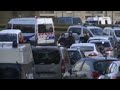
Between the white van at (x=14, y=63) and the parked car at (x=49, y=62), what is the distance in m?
5.43

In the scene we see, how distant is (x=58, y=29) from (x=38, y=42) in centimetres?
1719

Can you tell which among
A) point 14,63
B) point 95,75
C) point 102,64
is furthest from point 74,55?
point 14,63

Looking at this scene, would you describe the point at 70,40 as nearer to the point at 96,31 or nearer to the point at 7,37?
the point at 96,31

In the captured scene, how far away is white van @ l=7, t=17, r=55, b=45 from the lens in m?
43.6

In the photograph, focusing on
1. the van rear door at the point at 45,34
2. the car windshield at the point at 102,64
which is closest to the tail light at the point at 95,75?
the car windshield at the point at 102,64

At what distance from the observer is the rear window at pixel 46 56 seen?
2328 cm

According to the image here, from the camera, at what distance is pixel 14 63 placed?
16.9 m

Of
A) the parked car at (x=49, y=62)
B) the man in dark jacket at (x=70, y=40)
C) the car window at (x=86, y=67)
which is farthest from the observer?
the man in dark jacket at (x=70, y=40)

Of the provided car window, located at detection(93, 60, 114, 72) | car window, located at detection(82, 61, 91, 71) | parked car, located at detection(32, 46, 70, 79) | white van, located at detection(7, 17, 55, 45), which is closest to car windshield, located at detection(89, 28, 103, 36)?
white van, located at detection(7, 17, 55, 45)

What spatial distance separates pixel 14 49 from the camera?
1717 cm

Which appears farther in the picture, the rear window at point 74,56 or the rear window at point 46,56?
the rear window at point 74,56

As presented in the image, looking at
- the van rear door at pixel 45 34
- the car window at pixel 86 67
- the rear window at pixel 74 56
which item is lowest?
the van rear door at pixel 45 34

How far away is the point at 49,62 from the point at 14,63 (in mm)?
6483

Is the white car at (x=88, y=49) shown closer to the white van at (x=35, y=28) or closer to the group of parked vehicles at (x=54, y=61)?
the group of parked vehicles at (x=54, y=61)
